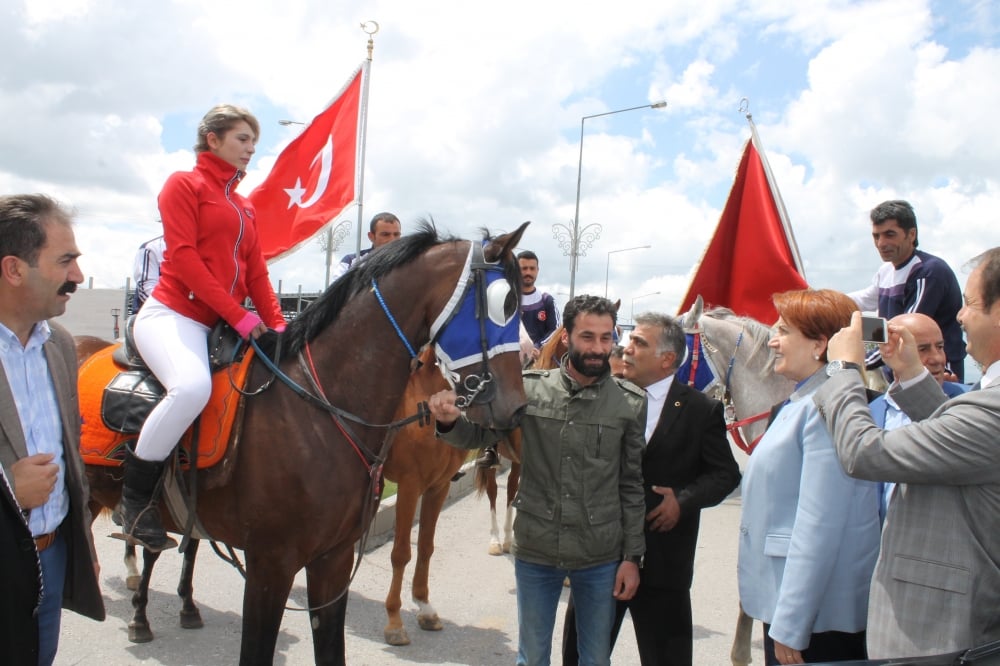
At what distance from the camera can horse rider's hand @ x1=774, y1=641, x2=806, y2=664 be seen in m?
2.42

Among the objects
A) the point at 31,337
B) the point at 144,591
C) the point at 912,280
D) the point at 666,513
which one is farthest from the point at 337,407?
the point at 912,280

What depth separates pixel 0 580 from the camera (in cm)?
211

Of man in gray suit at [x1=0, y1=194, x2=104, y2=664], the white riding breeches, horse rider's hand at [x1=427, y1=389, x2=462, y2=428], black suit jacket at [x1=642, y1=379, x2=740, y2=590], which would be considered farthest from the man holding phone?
man in gray suit at [x1=0, y1=194, x2=104, y2=664]

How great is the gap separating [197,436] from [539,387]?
164 cm

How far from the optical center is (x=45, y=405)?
2436 mm

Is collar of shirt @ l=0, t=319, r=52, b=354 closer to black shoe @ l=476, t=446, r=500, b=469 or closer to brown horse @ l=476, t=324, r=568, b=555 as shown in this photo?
black shoe @ l=476, t=446, r=500, b=469

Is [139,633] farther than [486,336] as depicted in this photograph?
Yes

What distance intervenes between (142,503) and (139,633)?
1697mm

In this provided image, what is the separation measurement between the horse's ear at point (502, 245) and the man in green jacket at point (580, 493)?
0.46 m

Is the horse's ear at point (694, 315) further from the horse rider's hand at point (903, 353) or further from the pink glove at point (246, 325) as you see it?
the pink glove at point (246, 325)

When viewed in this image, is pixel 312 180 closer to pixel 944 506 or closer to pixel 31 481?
pixel 31 481

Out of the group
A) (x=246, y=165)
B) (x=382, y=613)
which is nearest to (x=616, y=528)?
(x=246, y=165)

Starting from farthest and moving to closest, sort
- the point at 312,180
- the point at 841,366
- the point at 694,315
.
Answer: the point at 312,180
the point at 694,315
the point at 841,366

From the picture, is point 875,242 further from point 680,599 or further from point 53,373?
point 53,373
